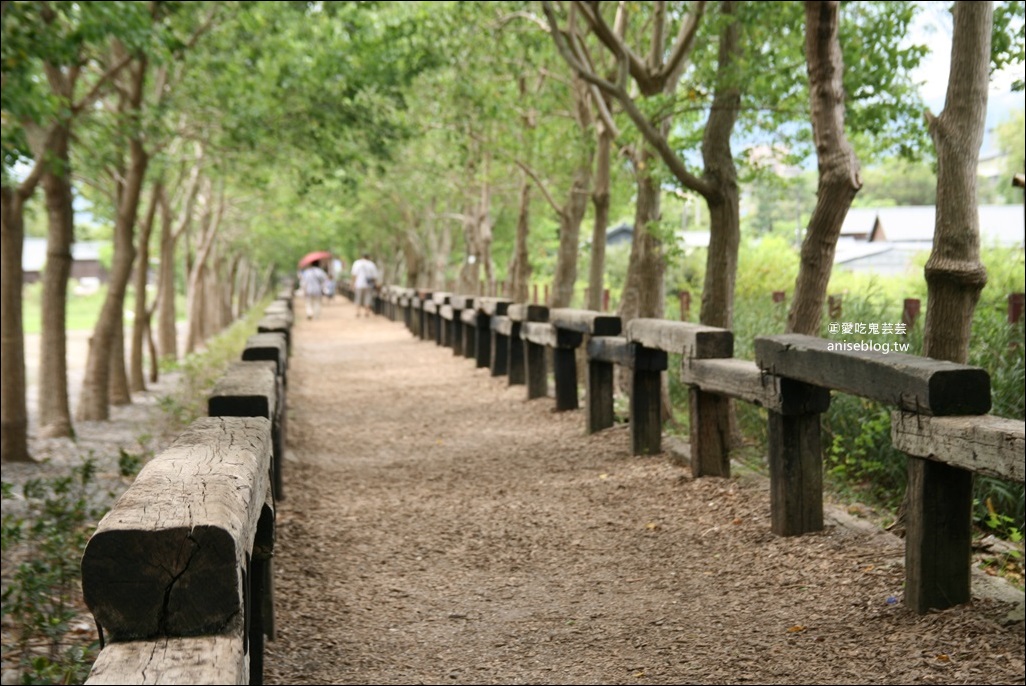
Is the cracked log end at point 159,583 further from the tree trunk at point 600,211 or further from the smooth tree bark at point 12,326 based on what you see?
the tree trunk at point 600,211

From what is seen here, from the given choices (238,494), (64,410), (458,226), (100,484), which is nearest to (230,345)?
(64,410)

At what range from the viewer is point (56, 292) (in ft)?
41.2

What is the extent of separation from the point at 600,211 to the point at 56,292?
623cm

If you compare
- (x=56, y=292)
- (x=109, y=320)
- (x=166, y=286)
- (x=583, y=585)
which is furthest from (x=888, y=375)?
(x=166, y=286)

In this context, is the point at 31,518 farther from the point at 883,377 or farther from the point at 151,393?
the point at 151,393

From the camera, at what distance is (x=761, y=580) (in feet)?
16.9

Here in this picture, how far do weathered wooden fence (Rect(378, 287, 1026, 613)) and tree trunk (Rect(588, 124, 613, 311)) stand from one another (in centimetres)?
496

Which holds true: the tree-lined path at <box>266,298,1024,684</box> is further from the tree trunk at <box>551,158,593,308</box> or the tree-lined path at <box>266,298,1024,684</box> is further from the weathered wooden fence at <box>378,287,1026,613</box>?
the tree trunk at <box>551,158,593,308</box>

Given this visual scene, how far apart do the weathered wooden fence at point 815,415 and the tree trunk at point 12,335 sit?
224 inches

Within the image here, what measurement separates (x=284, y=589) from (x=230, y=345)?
13787mm

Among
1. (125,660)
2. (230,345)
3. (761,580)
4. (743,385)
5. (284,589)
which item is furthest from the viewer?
(230,345)

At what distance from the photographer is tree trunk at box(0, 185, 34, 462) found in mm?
11344

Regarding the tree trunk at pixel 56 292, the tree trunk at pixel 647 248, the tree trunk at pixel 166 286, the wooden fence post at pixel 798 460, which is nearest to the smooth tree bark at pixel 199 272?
the tree trunk at pixel 166 286

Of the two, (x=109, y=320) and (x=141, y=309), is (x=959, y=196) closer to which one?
(x=109, y=320)
